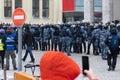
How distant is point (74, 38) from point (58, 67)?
2297cm

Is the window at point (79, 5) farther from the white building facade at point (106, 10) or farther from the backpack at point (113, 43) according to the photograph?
the backpack at point (113, 43)

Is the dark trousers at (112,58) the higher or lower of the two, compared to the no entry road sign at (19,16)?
lower

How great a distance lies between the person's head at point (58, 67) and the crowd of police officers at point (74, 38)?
17788 millimetres

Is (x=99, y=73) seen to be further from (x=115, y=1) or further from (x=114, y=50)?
(x=115, y=1)

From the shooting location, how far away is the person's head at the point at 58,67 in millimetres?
3607

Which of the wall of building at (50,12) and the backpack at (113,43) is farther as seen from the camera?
the wall of building at (50,12)

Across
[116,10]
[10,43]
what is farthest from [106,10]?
[10,43]

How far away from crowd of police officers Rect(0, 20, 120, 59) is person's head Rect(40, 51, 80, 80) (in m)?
17.8

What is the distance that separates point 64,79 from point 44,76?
0.60 ft

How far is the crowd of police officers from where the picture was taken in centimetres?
2374

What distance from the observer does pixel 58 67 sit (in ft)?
11.8

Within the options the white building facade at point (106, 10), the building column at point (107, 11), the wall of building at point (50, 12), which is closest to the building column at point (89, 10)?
the white building facade at point (106, 10)

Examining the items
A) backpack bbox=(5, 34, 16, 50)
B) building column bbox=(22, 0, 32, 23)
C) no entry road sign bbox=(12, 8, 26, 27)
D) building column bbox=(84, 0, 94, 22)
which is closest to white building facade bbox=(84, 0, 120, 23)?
building column bbox=(84, 0, 94, 22)

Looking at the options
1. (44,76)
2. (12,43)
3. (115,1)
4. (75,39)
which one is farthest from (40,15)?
(44,76)
